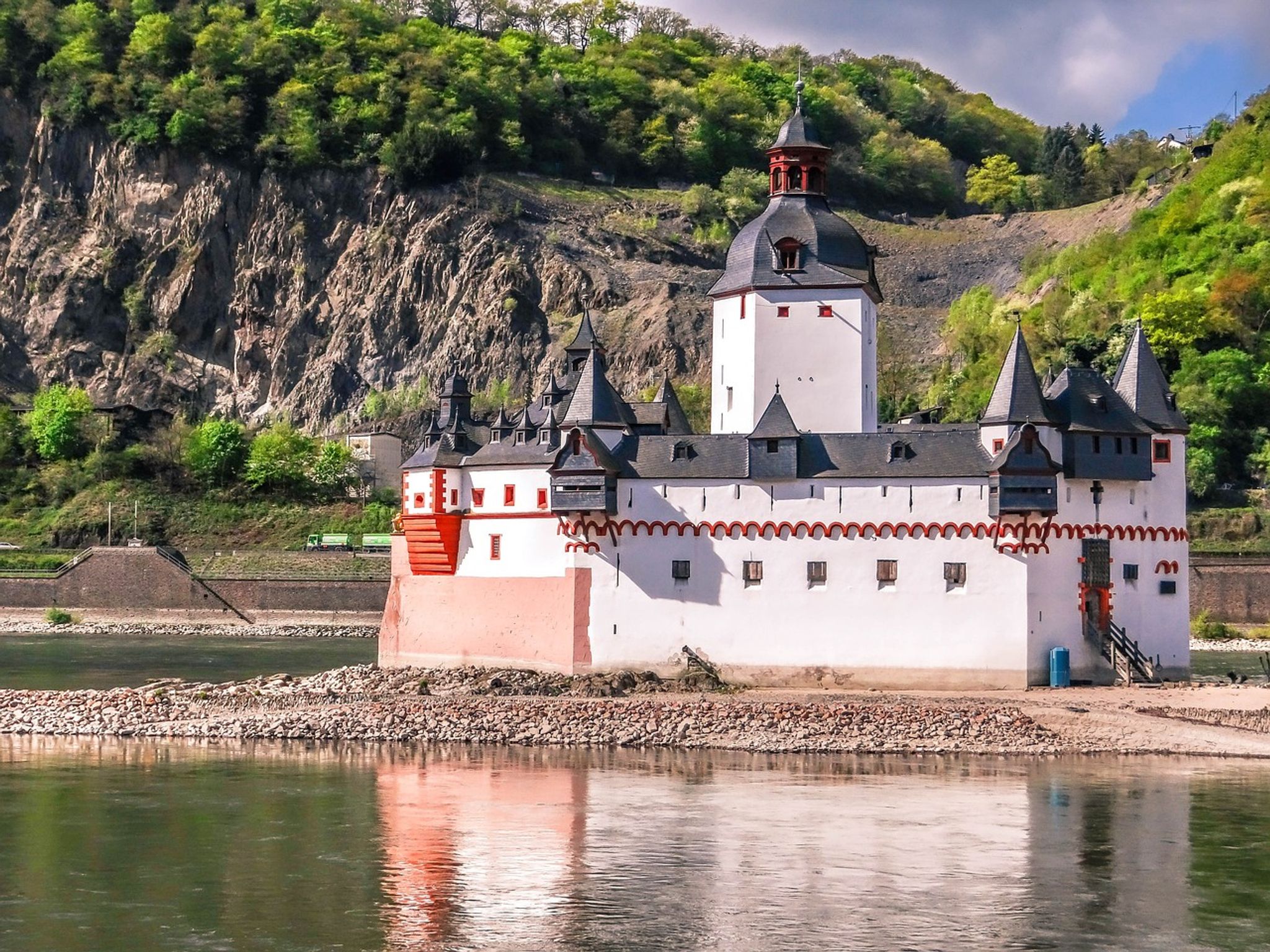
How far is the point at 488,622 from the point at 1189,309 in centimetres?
5553

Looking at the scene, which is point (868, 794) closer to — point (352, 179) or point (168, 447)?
point (168, 447)

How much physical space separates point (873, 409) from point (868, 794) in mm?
21309

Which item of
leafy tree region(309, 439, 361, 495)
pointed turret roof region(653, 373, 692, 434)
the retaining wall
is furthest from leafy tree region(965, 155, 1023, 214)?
pointed turret roof region(653, 373, 692, 434)

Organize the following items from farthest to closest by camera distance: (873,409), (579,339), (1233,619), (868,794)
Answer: (1233,619), (579,339), (873,409), (868,794)

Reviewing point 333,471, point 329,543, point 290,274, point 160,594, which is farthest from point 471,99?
point 160,594

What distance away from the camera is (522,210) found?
448ft

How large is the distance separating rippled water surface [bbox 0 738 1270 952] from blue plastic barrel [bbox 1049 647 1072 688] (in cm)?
751

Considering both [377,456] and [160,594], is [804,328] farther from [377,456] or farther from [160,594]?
[377,456]

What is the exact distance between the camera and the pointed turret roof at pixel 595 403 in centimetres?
5056

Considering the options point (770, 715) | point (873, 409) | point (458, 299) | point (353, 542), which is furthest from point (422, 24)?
point (770, 715)

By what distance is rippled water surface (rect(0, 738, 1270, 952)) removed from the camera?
1011 inches

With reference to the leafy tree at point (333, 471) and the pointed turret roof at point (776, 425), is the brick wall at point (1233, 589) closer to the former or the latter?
the pointed turret roof at point (776, 425)

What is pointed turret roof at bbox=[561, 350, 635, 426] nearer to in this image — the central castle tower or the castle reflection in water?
the central castle tower

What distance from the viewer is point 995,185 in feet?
544
